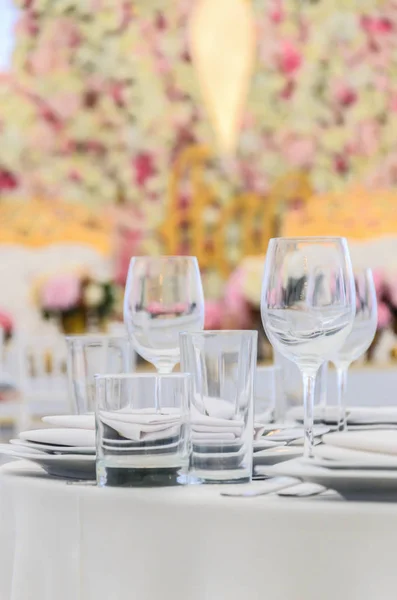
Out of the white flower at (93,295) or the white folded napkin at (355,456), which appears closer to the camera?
the white folded napkin at (355,456)

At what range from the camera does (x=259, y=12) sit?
5.00 m

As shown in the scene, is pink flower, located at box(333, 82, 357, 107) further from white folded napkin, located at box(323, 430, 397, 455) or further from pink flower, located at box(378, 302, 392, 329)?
Answer: white folded napkin, located at box(323, 430, 397, 455)

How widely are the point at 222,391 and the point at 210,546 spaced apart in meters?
0.12

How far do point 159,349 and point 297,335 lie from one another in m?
0.25

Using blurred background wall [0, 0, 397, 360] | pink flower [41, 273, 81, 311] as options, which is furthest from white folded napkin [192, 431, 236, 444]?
blurred background wall [0, 0, 397, 360]

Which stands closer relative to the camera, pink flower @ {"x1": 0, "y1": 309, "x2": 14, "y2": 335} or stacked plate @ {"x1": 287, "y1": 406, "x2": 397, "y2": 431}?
stacked plate @ {"x1": 287, "y1": 406, "x2": 397, "y2": 431}

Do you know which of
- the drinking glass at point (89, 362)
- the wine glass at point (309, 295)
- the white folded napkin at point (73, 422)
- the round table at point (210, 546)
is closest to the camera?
the round table at point (210, 546)

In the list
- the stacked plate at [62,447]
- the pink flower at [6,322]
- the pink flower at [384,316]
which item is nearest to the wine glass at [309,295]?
the stacked plate at [62,447]

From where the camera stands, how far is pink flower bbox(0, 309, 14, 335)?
458 cm

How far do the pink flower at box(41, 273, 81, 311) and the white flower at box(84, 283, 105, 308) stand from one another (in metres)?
0.06

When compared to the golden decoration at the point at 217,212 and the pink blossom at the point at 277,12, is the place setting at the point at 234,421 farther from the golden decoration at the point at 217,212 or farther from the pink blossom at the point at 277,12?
the pink blossom at the point at 277,12

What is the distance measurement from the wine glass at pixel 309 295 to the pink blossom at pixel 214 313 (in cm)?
350

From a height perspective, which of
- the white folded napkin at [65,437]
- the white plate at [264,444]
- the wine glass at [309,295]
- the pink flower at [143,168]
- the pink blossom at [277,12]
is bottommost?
the white plate at [264,444]

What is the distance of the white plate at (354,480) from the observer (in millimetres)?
740
